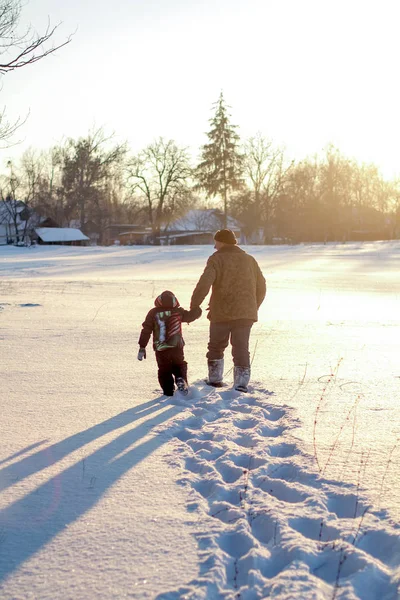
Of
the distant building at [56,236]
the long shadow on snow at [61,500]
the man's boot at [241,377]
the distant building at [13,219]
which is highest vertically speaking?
the distant building at [13,219]

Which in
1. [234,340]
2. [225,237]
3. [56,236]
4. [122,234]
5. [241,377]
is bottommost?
[241,377]

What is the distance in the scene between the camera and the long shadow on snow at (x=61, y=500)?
2598mm

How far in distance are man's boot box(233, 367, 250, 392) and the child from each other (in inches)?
20.9

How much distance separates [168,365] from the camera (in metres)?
5.43

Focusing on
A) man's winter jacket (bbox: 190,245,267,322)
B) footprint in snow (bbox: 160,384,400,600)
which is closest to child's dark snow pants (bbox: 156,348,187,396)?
man's winter jacket (bbox: 190,245,267,322)

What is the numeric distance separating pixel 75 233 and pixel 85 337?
55.4 m

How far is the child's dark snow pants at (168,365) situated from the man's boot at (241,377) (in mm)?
579

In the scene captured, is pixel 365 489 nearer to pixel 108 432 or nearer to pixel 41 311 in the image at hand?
pixel 108 432

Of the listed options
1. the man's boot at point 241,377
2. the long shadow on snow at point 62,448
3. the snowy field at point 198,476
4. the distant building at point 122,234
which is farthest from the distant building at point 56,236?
the long shadow on snow at point 62,448

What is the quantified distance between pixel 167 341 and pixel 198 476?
209 cm

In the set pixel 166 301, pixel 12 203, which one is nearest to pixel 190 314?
pixel 166 301

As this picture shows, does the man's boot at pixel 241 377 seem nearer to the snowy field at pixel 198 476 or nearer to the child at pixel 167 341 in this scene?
the snowy field at pixel 198 476

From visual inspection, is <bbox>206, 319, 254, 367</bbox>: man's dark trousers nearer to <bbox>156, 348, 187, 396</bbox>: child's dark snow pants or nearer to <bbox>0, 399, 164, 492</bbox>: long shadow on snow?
<bbox>156, 348, 187, 396</bbox>: child's dark snow pants

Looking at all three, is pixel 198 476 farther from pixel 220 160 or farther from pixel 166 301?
pixel 220 160
